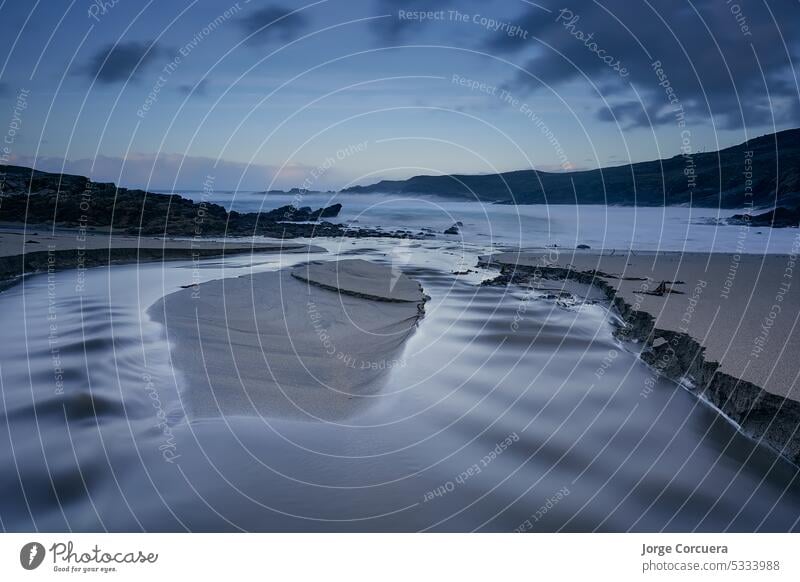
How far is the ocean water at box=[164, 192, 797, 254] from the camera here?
10.4m

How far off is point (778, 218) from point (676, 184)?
9.12ft

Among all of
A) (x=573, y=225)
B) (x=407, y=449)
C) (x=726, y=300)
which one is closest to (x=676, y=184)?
(x=573, y=225)

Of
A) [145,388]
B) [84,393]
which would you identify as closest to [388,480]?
[145,388]

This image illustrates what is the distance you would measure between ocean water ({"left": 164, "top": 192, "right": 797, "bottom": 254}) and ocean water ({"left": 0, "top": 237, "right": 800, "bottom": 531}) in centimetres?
685

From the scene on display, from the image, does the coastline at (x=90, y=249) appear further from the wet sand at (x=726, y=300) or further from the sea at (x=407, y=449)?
the wet sand at (x=726, y=300)

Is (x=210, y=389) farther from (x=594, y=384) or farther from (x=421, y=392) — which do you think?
(x=594, y=384)

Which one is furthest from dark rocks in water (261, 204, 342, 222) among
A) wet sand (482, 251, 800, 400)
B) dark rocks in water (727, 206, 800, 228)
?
dark rocks in water (727, 206, 800, 228)

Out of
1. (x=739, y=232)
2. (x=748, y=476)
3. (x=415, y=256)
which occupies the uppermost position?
(x=739, y=232)

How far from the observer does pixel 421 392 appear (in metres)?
4.18

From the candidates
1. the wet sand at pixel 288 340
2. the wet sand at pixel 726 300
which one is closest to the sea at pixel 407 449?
the wet sand at pixel 288 340

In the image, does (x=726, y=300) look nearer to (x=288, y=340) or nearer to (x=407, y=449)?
(x=407, y=449)

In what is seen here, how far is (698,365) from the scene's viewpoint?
406 centimetres

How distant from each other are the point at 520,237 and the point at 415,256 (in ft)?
13.5

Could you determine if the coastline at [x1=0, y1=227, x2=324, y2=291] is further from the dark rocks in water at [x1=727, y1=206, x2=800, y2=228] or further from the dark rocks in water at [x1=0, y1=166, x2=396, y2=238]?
the dark rocks in water at [x1=727, y1=206, x2=800, y2=228]
